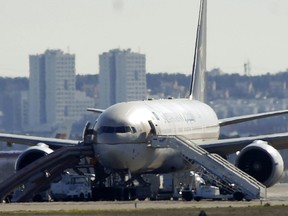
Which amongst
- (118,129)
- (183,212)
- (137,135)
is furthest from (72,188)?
(183,212)

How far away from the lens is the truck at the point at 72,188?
76875mm

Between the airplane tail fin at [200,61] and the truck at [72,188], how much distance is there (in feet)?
53.9

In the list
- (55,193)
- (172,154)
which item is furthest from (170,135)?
(55,193)

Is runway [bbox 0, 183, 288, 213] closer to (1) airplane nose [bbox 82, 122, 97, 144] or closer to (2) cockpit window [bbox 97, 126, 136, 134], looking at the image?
(2) cockpit window [bbox 97, 126, 136, 134]

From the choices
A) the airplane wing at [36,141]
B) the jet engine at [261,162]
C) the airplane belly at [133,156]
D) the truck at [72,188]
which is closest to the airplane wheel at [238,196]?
the jet engine at [261,162]

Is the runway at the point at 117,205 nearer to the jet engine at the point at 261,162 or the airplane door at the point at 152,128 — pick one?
the jet engine at the point at 261,162

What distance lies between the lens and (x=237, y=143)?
79812 millimetres

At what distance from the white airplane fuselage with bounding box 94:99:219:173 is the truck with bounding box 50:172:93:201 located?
6.22ft

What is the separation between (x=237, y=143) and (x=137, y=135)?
20.5ft

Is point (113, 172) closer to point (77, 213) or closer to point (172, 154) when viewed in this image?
point (172, 154)

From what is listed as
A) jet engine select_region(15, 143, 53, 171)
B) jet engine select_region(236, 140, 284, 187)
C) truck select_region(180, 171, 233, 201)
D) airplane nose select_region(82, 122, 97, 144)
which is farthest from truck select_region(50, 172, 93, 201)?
jet engine select_region(236, 140, 284, 187)

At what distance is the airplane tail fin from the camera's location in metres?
93.7

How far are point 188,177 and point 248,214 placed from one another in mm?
21718

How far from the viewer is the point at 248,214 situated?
5897cm
